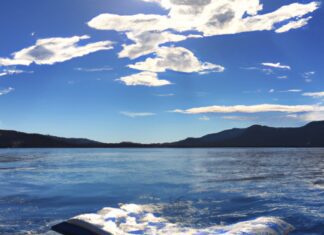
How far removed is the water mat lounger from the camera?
14.7 meters

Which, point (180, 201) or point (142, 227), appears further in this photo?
point (180, 201)

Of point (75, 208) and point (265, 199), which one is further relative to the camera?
point (265, 199)

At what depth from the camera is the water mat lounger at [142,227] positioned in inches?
578

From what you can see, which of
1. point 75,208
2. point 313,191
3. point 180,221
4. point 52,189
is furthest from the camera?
point 52,189

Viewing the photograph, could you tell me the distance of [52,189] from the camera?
3316 cm

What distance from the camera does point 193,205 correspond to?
24.9 metres

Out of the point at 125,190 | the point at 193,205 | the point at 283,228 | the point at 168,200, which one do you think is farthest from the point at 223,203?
the point at 125,190

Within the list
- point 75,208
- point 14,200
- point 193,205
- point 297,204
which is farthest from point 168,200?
point 14,200

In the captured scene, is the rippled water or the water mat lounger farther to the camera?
the rippled water

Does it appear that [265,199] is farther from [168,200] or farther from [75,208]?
[75,208]

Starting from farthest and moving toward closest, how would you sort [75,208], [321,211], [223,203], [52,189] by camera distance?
[52,189] < [223,203] < [75,208] < [321,211]

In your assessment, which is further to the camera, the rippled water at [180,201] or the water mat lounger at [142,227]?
the rippled water at [180,201]

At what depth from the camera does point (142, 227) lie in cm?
1795

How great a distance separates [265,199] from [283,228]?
32.6 feet
